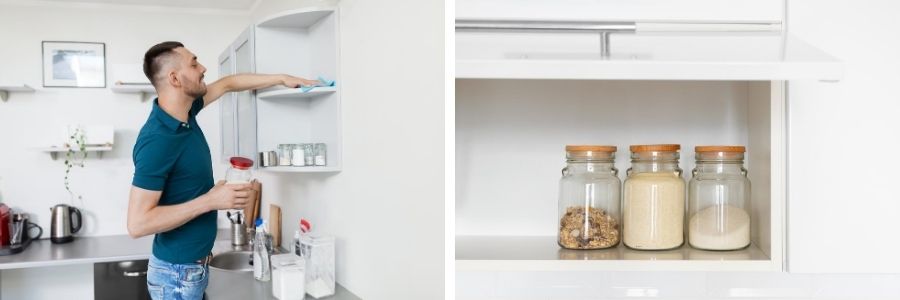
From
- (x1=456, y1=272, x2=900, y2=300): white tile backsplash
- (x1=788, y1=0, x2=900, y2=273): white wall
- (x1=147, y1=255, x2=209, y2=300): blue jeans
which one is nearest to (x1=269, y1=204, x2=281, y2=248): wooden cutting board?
(x1=147, y1=255, x2=209, y2=300): blue jeans

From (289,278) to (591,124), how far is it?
0.88 metres

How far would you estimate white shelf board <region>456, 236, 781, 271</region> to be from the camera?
1091mm

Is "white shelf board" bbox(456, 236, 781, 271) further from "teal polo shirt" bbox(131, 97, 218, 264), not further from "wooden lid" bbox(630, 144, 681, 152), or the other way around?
"teal polo shirt" bbox(131, 97, 218, 264)

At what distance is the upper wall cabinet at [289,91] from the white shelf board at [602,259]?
79 centimetres

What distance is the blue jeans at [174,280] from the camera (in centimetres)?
176

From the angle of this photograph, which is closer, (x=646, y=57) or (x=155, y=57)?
(x=646, y=57)

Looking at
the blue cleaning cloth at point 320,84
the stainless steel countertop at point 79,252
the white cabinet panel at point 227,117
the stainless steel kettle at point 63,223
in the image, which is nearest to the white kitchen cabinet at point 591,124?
the blue cleaning cloth at point 320,84

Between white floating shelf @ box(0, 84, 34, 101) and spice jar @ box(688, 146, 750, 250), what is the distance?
2.70 meters

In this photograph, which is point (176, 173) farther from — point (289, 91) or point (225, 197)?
point (289, 91)

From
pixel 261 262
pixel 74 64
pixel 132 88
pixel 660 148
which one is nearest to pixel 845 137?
pixel 660 148

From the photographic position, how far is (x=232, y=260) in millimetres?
2535

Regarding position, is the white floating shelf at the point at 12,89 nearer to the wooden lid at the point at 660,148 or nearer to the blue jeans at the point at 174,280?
the blue jeans at the point at 174,280

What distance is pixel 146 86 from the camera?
2914 mm

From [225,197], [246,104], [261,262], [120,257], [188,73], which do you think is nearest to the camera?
[225,197]
